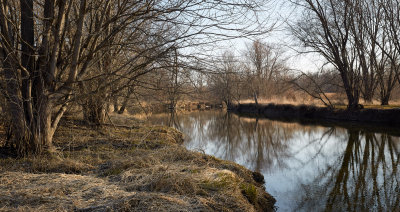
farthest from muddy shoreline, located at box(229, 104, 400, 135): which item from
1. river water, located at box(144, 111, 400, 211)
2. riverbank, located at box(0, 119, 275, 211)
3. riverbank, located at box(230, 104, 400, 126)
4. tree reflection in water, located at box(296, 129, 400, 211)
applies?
riverbank, located at box(0, 119, 275, 211)

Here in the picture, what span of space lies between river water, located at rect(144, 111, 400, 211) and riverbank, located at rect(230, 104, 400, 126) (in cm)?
291

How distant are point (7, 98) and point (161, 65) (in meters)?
2.98

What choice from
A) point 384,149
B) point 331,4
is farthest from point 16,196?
point 331,4

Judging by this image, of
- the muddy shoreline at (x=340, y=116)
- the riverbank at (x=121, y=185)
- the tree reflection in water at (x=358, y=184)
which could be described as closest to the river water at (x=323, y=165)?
the tree reflection in water at (x=358, y=184)

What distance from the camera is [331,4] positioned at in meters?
17.1

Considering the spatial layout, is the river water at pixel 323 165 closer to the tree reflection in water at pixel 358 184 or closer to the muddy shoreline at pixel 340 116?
the tree reflection in water at pixel 358 184

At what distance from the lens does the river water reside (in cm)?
517

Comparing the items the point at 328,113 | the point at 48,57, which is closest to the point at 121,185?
the point at 48,57

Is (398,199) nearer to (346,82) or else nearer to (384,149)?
(384,149)

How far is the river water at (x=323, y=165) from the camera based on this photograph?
5172mm

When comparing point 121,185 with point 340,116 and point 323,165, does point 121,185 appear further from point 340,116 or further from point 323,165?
point 340,116

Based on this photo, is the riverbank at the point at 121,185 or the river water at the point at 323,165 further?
the river water at the point at 323,165

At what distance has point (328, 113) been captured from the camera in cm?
2003

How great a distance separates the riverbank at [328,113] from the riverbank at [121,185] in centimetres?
1340
